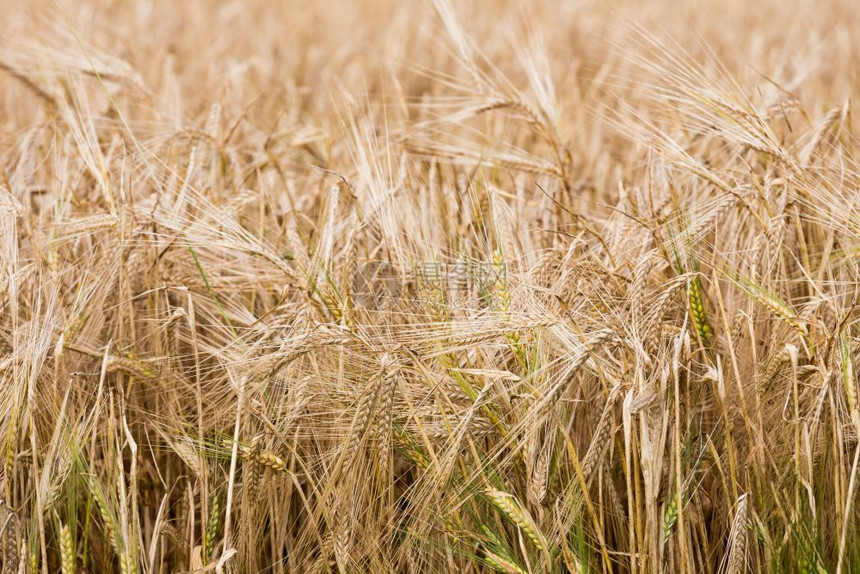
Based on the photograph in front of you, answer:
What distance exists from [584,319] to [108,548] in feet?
2.98

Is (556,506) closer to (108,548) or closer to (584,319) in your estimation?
(584,319)

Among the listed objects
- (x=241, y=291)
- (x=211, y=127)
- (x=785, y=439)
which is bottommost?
(x=785, y=439)

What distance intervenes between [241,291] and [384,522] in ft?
2.08

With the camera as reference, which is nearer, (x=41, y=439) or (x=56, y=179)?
(x=41, y=439)

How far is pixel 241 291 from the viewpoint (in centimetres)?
174

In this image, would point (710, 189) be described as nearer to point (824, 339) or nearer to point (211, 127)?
point (824, 339)

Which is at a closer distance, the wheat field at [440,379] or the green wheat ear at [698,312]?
the wheat field at [440,379]

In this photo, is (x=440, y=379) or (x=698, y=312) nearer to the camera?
(x=440, y=379)

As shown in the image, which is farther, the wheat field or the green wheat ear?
the green wheat ear

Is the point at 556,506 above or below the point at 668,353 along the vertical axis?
below

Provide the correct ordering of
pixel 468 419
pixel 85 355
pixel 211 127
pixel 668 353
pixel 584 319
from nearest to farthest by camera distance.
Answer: pixel 468 419, pixel 668 353, pixel 584 319, pixel 85 355, pixel 211 127

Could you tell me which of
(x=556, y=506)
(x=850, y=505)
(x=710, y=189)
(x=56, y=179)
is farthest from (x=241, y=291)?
(x=850, y=505)

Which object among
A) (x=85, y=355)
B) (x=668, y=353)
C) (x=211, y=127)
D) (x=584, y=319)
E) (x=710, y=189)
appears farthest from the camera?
(x=211, y=127)

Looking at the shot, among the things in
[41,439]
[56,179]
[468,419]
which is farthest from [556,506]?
[56,179]
